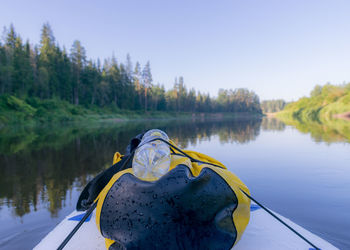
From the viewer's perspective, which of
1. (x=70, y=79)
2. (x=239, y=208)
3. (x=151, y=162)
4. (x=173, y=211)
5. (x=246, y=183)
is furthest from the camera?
(x=70, y=79)

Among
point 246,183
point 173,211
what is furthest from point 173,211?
point 246,183

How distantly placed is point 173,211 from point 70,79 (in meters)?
50.3

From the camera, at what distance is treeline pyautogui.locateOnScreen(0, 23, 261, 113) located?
35.0 m

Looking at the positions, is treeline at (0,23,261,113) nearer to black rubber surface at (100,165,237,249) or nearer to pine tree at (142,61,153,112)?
pine tree at (142,61,153,112)

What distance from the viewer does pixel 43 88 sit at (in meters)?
37.6

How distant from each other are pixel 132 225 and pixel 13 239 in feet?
7.84

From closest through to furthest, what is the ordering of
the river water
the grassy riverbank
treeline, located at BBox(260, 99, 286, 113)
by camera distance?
the river water, the grassy riverbank, treeline, located at BBox(260, 99, 286, 113)

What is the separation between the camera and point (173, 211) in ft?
3.74

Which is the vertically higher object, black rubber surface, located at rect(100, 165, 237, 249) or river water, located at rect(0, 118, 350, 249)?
black rubber surface, located at rect(100, 165, 237, 249)

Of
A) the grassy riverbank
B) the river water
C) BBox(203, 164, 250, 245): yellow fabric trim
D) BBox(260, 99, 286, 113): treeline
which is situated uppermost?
BBox(260, 99, 286, 113): treeline

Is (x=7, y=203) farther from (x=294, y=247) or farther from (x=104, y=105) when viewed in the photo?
(x=104, y=105)

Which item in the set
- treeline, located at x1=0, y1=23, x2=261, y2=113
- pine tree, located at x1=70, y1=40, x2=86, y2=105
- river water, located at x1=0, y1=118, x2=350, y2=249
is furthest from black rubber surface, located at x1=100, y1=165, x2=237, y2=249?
pine tree, located at x1=70, y1=40, x2=86, y2=105

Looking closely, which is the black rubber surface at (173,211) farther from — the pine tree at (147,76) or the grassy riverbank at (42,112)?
the pine tree at (147,76)

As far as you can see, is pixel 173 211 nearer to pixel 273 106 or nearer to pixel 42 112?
pixel 42 112
